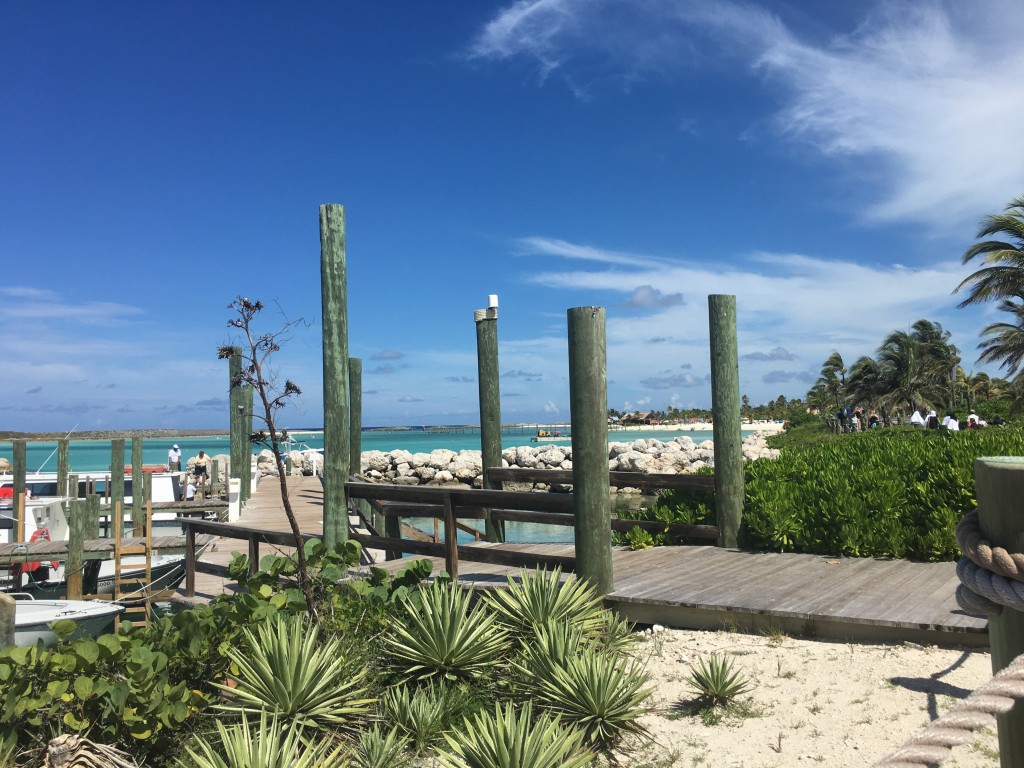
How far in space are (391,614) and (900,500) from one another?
5428 millimetres

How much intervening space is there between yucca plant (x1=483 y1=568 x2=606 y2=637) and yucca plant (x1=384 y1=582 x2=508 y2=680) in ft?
0.80

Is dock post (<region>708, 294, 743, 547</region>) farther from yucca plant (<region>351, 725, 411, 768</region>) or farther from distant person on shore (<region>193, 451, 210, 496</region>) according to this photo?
distant person on shore (<region>193, 451, 210, 496</region>)

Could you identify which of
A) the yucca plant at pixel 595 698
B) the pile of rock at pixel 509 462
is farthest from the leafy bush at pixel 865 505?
the pile of rock at pixel 509 462

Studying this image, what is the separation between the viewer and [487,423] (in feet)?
36.0

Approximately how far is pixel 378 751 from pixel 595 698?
1.27 metres

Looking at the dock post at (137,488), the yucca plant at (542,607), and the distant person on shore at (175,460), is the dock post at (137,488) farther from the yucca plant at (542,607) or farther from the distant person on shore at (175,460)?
the yucca plant at (542,607)

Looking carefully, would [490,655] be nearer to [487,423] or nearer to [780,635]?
[780,635]

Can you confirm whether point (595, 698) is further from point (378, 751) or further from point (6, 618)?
point (6, 618)

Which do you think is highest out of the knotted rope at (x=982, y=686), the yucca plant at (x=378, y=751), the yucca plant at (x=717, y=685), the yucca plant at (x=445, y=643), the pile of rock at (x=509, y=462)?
the knotted rope at (x=982, y=686)

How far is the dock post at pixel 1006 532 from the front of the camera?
1424mm

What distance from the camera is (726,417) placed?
8500mm

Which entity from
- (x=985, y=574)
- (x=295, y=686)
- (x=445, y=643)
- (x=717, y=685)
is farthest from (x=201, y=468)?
(x=985, y=574)

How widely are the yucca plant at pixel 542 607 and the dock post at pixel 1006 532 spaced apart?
411 centimetres

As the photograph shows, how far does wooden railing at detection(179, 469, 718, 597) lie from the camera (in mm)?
6688
